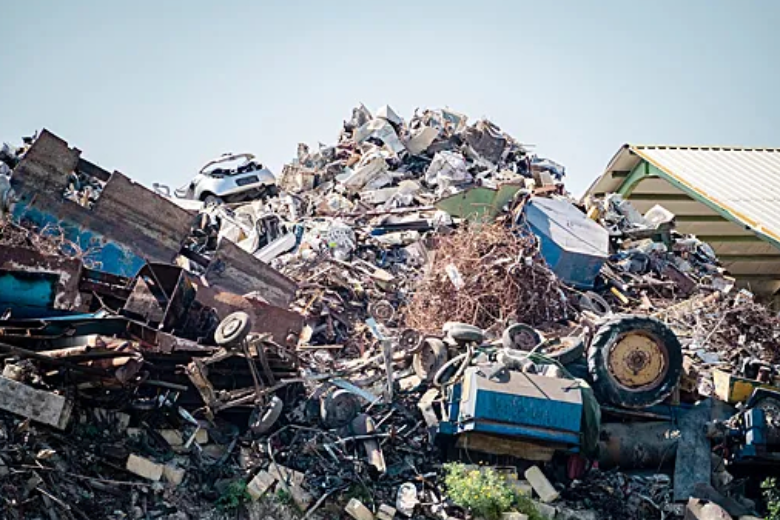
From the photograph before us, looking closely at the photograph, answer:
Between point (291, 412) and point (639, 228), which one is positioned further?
point (639, 228)

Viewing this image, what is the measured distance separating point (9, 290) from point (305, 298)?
14.0ft

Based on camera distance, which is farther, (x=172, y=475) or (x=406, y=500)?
(x=406, y=500)

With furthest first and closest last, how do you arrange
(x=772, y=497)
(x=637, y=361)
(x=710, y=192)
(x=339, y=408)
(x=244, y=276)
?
(x=710, y=192)
(x=244, y=276)
(x=637, y=361)
(x=339, y=408)
(x=772, y=497)

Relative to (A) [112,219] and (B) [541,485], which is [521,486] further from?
(A) [112,219]

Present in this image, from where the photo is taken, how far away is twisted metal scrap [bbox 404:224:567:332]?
37.9ft

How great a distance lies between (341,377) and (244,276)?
5.48ft

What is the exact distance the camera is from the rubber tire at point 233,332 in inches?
336

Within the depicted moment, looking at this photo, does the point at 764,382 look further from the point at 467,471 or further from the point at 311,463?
the point at 311,463

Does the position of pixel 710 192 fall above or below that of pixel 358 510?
above

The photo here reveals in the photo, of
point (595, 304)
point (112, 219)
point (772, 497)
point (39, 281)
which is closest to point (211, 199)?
point (112, 219)

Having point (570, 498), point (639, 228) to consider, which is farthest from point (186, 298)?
point (639, 228)

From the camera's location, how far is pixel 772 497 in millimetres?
8914

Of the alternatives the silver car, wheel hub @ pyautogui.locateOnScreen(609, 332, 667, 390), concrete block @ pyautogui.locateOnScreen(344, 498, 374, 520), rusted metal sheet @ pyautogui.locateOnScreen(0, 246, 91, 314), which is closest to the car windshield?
the silver car

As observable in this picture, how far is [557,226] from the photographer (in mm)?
13016
